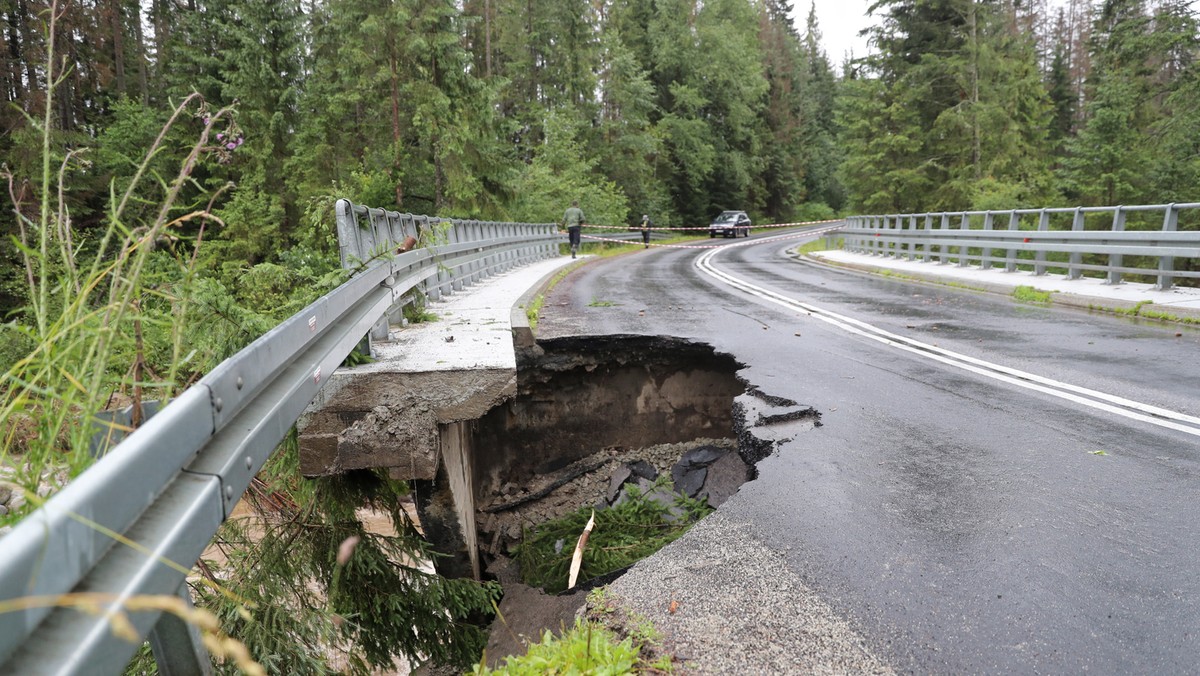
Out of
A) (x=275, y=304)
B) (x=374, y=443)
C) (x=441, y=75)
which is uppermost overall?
(x=441, y=75)

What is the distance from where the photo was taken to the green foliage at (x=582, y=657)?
7.78ft

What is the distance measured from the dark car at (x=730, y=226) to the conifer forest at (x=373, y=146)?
17.6 ft

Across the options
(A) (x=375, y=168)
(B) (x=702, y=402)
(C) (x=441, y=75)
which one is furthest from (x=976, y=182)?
(B) (x=702, y=402)

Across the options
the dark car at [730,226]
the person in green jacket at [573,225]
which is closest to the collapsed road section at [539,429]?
the person in green jacket at [573,225]

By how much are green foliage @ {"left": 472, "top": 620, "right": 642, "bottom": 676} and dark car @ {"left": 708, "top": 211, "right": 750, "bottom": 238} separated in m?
40.9

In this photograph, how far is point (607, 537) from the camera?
545cm

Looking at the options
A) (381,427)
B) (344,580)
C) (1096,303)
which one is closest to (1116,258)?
(1096,303)

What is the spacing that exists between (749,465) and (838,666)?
2445mm

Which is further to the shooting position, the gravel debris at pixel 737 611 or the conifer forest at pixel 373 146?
the conifer forest at pixel 373 146

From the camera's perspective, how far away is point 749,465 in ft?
15.6

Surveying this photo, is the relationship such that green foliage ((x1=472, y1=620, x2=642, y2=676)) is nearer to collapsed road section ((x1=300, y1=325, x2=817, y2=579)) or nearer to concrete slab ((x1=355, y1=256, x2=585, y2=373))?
collapsed road section ((x1=300, y1=325, x2=817, y2=579))

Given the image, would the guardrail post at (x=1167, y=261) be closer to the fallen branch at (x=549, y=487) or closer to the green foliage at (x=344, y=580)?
the fallen branch at (x=549, y=487)

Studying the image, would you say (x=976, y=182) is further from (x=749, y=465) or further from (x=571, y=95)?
(x=749, y=465)

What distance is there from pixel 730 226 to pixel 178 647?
139 feet
